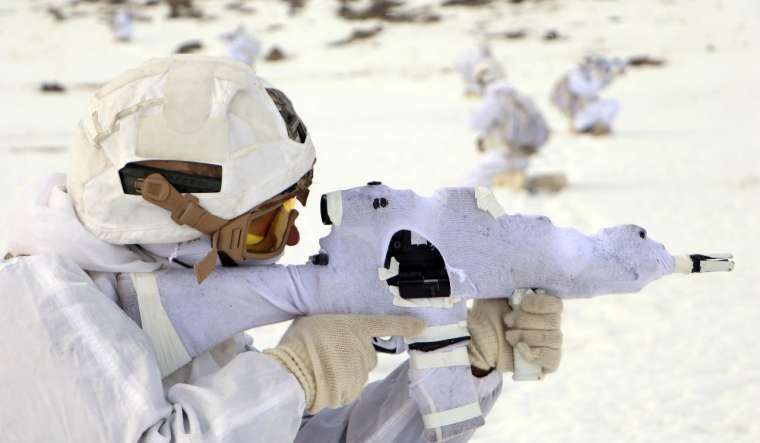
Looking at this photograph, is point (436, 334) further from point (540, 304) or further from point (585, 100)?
point (585, 100)

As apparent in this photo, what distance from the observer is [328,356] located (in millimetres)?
1546

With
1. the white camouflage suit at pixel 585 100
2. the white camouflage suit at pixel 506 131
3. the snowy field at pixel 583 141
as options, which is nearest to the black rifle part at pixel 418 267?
the snowy field at pixel 583 141

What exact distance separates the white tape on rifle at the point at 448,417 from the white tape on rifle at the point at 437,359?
93 millimetres

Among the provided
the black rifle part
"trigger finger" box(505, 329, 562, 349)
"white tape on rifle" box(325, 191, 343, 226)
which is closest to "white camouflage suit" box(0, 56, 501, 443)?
"white tape on rifle" box(325, 191, 343, 226)

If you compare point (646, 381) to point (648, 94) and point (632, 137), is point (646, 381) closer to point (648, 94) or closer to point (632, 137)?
point (632, 137)

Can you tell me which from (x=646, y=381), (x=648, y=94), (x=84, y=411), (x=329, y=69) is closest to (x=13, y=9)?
(x=329, y=69)

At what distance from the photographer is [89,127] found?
1.55 meters

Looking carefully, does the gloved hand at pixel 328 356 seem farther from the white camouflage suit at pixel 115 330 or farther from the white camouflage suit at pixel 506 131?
the white camouflage suit at pixel 506 131

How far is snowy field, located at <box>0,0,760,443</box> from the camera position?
148 inches

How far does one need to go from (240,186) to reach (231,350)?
39 cm

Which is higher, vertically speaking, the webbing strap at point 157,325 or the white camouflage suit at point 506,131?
the webbing strap at point 157,325

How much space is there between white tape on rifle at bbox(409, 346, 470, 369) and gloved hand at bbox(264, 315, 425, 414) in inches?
5.5

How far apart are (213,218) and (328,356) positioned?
32 cm

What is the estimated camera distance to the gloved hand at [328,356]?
5.02 ft
